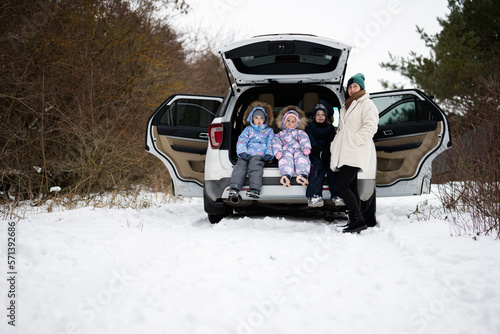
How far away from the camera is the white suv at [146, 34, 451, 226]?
4.71m

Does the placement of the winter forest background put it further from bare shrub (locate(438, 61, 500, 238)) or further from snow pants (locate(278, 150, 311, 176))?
snow pants (locate(278, 150, 311, 176))

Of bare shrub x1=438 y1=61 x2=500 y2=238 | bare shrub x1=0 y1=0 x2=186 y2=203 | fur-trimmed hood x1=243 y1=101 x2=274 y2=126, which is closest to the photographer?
bare shrub x1=438 y1=61 x2=500 y2=238

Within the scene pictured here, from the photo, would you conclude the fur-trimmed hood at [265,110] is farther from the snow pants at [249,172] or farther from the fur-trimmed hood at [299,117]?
the snow pants at [249,172]

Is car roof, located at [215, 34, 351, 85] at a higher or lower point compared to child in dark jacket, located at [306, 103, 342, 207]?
higher

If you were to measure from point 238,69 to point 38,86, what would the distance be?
4104 mm

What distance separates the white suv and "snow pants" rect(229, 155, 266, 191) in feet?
0.32

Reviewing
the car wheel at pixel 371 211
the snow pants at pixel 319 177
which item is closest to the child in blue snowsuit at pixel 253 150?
the snow pants at pixel 319 177

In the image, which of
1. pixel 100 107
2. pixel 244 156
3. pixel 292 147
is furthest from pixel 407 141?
pixel 100 107

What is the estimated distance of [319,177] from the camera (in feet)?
15.7

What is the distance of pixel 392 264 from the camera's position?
3.21m

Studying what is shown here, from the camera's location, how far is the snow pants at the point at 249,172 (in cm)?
472

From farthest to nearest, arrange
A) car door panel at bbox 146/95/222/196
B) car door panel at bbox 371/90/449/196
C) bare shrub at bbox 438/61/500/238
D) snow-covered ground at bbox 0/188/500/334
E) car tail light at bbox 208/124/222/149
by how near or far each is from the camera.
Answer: car door panel at bbox 146/95/222/196, car door panel at bbox 371/90/449/196, car tail light at bbox 208/124/222/149, bare shrub at bbox 438/61/500/238, snow-covered ground at bbox 0/188/500/334

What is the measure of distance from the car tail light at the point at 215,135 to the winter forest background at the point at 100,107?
2.51 metres

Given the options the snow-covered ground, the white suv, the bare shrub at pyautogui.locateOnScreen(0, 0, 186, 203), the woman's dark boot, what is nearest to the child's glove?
the white suv
